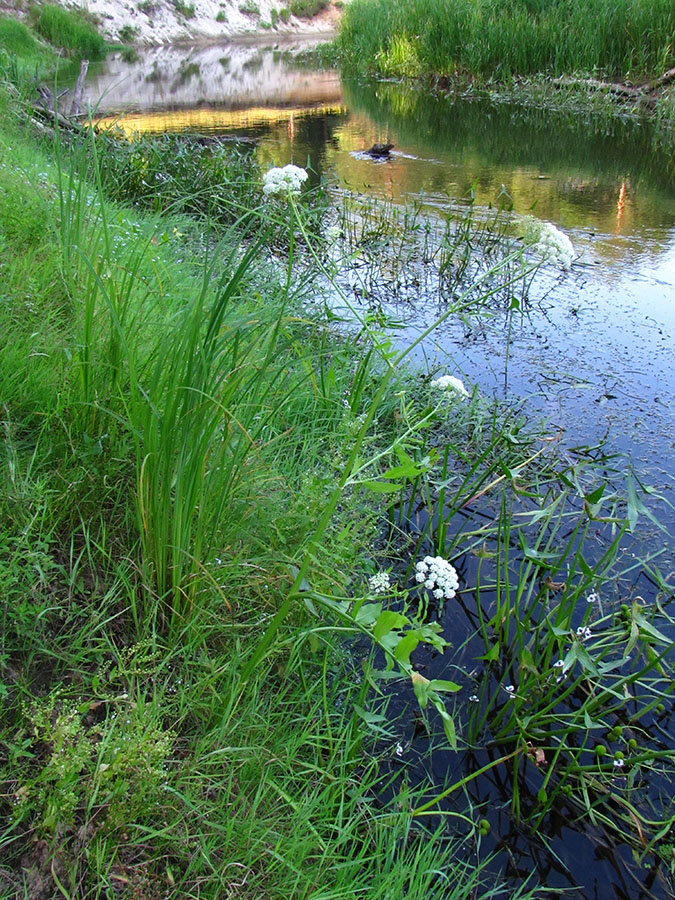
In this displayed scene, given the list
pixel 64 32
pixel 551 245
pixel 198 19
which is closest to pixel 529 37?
pixel 551 245

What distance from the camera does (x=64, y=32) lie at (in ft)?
60.7

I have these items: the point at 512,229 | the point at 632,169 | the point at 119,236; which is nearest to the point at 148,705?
the point at 119,236

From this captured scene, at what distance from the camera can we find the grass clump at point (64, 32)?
61.4 feet

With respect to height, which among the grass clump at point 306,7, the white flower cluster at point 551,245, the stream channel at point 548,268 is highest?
the grass clump at point 306,7

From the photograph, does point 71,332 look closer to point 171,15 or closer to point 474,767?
point 474,767

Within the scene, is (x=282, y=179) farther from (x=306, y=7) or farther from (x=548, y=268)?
(x=306, y=7)

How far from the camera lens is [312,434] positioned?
2.36 meters

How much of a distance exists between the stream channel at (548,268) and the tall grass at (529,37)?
102 cm

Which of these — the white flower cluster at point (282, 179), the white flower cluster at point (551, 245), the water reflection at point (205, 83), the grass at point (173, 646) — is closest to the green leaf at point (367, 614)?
the grass at point (173, 646)

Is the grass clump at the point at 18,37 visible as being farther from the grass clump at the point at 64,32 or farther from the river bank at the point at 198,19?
the river bank at the point at 198,19

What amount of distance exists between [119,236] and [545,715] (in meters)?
2.47

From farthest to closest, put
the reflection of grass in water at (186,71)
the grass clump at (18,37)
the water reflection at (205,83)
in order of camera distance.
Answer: the reflection of grass in water at (186,71) → the grass clump at (18,37) → the water reflection at (205,83)

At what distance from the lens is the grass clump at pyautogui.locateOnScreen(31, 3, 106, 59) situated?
61.4ft

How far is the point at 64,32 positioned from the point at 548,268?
1921 centimetres
